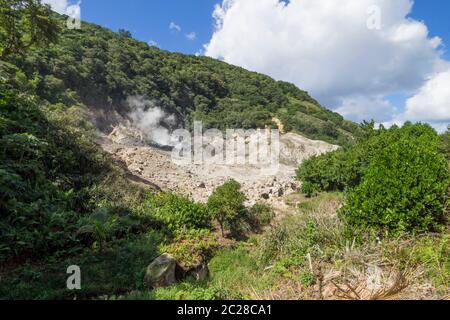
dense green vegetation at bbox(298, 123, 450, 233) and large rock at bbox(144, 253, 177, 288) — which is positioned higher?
dense green vegetation at bbox(298, 123, 450, 233)

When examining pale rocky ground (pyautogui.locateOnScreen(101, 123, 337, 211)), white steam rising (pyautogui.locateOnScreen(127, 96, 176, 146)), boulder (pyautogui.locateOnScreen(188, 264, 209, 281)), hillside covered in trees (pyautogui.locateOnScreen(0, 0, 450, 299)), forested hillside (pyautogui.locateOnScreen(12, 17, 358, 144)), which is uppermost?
forested hillside (pyautogui.locateOnScreen(12, 17, 358, 144))

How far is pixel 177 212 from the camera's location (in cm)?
1229

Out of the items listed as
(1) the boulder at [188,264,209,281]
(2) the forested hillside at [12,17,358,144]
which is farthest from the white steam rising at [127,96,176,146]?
(1) the boulder at [188,264,209,281]

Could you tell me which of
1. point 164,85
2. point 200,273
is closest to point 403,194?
point 200,273

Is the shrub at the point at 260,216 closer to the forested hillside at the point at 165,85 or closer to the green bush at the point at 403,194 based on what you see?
the green bush at the point at 403,194

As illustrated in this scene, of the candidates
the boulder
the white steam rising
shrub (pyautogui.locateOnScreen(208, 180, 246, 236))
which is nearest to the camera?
the boulder

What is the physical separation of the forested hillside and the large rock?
75.4 feet

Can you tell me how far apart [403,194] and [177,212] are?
763cm

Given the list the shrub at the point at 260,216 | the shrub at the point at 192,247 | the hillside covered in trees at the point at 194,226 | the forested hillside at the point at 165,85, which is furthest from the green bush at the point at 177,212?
the forested hillside at the point at 165,85

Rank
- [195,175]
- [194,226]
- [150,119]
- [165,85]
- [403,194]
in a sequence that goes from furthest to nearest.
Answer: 1. [165,85]
2. [150,119]
3. [195,175]
4. [194,226]
5. [403,194]

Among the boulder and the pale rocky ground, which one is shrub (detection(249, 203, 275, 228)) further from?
the boulder

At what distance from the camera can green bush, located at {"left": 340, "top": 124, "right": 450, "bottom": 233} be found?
7211 mm

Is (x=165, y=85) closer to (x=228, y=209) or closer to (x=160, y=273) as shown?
(x=228, y=209)

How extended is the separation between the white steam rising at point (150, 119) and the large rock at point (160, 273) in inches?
1322
